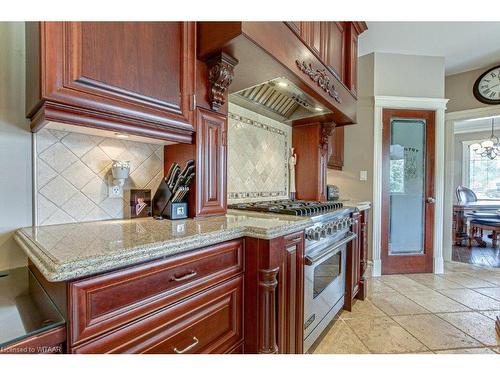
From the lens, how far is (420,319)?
2.04 m

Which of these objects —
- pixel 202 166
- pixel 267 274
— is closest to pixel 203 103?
pixel 202 166

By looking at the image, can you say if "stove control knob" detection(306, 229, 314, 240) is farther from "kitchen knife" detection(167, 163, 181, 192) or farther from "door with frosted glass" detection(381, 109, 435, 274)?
"door with frosted glass" detection(381, 109, 435, 274)

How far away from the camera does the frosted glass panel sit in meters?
3.14

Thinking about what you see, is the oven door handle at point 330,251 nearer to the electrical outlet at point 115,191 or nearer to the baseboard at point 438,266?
the electrical outlet at point 115,191

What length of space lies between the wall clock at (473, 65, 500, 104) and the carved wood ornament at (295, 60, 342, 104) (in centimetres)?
259

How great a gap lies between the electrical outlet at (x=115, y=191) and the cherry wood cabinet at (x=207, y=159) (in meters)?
0.27

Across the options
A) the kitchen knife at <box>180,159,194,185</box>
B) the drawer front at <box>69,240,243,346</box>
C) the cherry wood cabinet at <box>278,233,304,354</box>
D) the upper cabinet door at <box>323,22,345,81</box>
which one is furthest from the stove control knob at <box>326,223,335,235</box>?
the upper cabinet door at <box>323,22,345,81</box>

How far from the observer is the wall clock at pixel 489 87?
3240 millimetres

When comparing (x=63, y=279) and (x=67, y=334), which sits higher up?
(x=63, y=279)

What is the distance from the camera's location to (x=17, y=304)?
0.76 metres

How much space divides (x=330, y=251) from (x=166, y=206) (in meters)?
1.03

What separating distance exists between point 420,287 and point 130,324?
9.67ft

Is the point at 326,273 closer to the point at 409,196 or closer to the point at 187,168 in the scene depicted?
the point at 187,168
